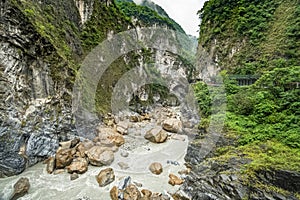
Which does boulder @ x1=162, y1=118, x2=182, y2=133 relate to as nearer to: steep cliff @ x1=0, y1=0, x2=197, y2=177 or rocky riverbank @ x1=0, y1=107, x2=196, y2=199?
rocky riverbank @ x1=0, y1=107, x2=196, y2=199

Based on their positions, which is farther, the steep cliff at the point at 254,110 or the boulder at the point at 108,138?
the boulder at the point at 108,138

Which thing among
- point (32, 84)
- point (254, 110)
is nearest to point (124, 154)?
point (32, 84)

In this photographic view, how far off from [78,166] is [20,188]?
8.27 ft

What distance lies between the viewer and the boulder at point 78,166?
882cm

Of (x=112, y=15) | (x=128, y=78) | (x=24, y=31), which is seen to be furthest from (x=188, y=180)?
(x=112, y=15)

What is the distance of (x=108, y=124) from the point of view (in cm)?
1598

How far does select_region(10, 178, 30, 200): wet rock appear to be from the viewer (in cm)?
684

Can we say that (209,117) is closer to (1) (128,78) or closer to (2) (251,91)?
(2) (251,91)

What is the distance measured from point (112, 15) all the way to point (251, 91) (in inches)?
879

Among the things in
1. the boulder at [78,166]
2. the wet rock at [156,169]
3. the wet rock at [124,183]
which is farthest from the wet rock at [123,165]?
the boulder at [78,166]

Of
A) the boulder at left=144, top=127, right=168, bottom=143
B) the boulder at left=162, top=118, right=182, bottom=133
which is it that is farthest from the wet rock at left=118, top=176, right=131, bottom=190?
the boulder at left=162, top=118, right=182, bottom=133

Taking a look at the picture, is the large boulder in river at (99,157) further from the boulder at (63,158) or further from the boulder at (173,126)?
the boulder at (173,126)

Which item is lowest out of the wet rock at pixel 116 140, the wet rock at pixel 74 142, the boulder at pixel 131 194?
the boulder at pixel 131 194

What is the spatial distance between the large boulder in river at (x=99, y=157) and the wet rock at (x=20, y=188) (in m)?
3.07
